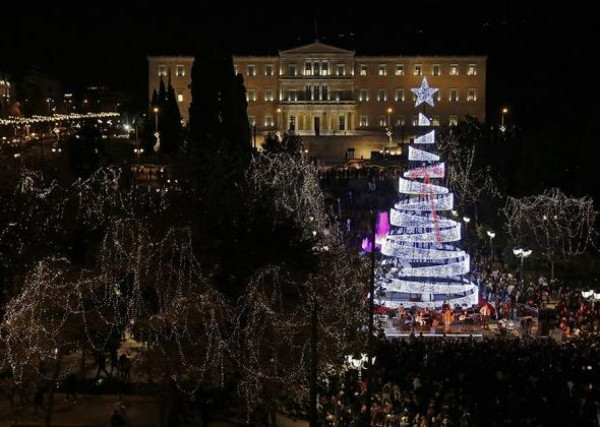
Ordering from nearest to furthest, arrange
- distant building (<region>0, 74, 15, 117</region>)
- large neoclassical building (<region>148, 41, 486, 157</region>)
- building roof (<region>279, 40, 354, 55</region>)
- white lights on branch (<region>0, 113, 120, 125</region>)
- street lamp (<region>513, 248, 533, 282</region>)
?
street lamp (<region>513, 248, 533, 282</region>), white lights on branch (<region>0, 113, 120, 125</region>), distant building (<region>0, 74, 15, 117</region>), large neoclassical building (<region>148, 41, 486, 157</region>), building roof (<region>279, 40, 354, 55</region>)

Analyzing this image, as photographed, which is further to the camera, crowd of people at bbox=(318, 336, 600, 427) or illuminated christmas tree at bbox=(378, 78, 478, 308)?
illuminated christmas tree at bbox=(378, 78, 478, 308)

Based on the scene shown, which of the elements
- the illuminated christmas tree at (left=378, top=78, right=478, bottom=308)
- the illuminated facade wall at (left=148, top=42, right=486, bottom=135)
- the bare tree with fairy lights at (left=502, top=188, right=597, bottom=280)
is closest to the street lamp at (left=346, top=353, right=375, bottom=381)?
the illuminated christmas tree at (left=378, top=78, right=478, bottom=308)

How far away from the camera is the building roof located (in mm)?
81562

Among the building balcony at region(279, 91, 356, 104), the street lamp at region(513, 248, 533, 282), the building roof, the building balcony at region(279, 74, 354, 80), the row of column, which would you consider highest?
the building roof

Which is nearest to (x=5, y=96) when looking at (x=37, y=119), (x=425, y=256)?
(x=37, y=119)

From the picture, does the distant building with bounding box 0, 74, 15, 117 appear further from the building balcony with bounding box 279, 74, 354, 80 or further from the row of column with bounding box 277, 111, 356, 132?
the building balcony with bounding box 279, 74, 354, 80

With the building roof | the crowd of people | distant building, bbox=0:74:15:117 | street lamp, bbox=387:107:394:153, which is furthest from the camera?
the building roof

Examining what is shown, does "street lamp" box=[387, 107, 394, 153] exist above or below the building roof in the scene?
below

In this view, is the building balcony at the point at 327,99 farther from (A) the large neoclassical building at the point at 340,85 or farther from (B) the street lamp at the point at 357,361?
(B) the street lamp at the point at 357,361

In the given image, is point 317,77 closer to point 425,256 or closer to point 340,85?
point 340,85

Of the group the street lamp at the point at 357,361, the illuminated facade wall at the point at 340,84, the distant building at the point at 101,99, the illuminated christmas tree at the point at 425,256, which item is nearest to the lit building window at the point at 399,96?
the illuminated facade wall at the point at 340,84

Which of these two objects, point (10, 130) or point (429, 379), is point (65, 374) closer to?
point (429, 379)

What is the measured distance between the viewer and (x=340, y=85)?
82375 mm

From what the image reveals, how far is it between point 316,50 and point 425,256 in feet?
184
